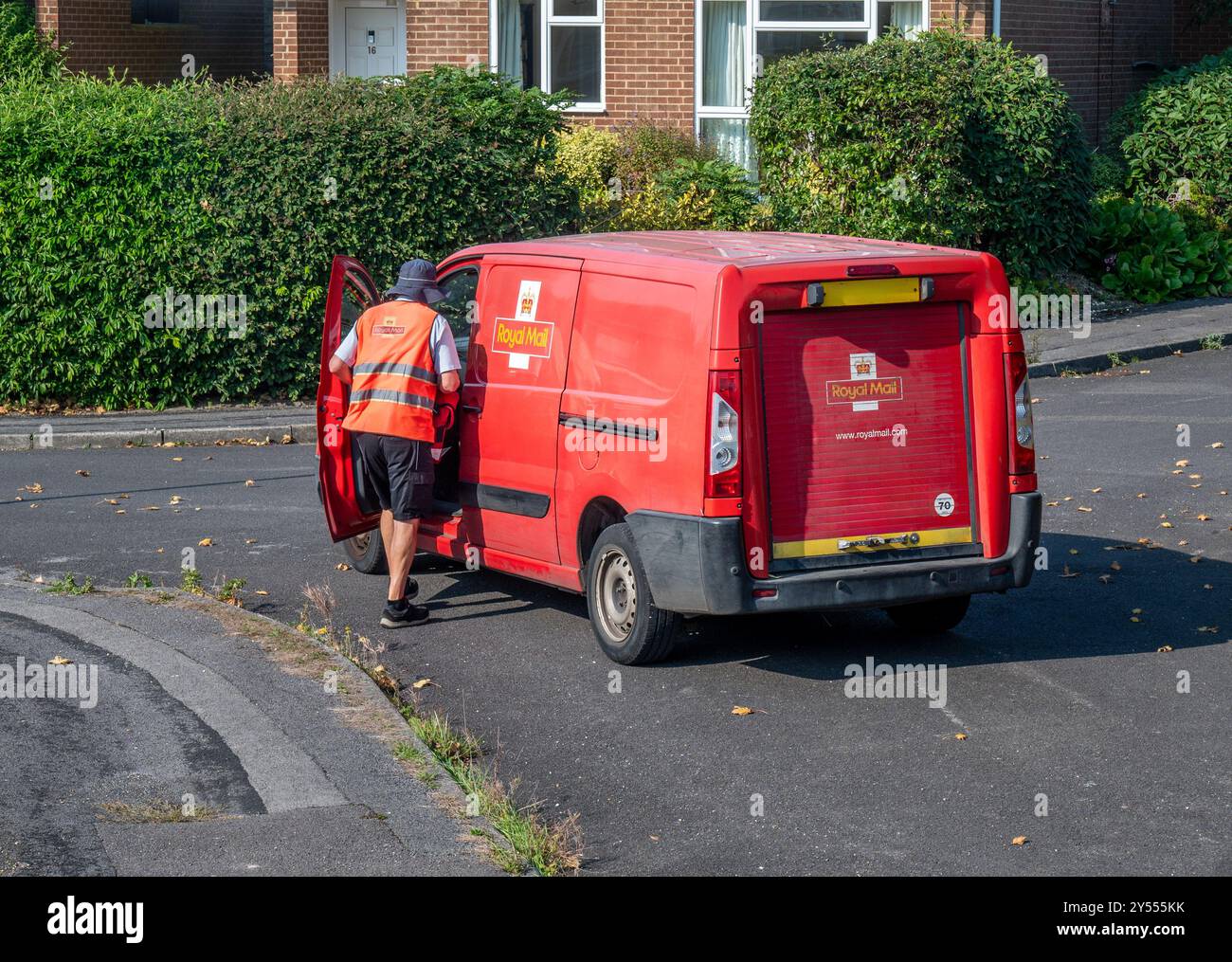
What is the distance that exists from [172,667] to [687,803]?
2.73m

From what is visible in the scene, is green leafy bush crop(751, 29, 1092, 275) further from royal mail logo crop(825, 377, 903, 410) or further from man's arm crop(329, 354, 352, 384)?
royal mail logo crop(825, 377, 903, 410)

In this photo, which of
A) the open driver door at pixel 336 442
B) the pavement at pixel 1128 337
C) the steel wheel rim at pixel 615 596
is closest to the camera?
the steel wheel rim at pixel 615 596

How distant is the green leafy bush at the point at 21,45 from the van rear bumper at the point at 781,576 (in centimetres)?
1647

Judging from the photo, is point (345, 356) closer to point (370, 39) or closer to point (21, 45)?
point (370, 39)

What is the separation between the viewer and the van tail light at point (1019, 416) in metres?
7.82

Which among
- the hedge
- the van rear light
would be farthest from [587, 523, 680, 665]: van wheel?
the hedge

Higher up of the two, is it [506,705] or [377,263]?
[377,263]

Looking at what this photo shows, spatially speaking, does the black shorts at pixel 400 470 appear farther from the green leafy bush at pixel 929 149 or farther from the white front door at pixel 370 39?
the white front door at pixel 370 39

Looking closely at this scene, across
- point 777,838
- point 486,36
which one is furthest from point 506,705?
point 486,36

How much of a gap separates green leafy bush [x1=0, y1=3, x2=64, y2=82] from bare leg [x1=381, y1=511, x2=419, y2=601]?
48.5 feet

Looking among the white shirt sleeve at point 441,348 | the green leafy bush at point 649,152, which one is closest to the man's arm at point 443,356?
the white shirt sleeve at point 441,348

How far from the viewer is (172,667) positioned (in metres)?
7.76

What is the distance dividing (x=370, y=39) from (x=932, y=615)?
55.4 feet

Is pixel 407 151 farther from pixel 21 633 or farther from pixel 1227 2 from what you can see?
pixel 1227 2
